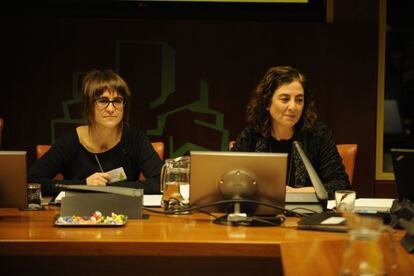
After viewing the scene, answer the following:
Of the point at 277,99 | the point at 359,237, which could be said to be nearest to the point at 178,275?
the point at 359,237

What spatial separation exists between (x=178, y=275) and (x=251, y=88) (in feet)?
7.77

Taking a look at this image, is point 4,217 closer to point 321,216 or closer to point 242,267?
point 242,267

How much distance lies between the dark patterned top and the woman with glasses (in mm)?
517

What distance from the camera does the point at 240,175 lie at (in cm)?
217

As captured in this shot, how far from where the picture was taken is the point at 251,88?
4297mm

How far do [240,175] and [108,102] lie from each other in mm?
1205

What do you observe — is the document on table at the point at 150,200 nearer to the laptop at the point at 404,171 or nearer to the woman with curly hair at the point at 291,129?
the woman with curly hair at the point at 291,129

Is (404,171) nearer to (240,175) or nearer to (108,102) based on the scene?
Answer: (240,175)

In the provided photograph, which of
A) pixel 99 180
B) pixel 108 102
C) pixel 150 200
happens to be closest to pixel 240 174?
pixel 150 200

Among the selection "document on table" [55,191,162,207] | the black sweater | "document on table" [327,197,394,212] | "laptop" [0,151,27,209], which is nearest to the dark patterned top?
"document on table" [327,197,394,212]

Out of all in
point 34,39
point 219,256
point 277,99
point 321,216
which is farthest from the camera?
point 34,39

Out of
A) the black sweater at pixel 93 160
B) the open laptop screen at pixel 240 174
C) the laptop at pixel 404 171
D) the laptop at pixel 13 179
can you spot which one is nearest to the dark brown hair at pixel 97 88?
the black sweater at pixel 93 160

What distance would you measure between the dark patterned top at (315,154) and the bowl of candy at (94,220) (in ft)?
3.83

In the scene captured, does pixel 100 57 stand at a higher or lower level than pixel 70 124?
higher
